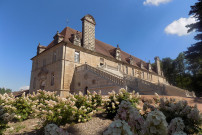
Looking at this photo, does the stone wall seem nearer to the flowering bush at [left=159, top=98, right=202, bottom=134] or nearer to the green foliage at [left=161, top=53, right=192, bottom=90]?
the flowering bush at [left=159, top=98, right=202, bottom=134]

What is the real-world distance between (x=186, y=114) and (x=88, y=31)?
A: 20.3 metres

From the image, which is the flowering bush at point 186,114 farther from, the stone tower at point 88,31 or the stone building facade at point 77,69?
the stone tower at point 88,31

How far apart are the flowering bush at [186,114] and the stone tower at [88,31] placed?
1804 cm

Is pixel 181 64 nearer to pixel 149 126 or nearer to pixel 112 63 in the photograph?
pixel 112 63

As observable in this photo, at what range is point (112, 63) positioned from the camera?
82.3ft

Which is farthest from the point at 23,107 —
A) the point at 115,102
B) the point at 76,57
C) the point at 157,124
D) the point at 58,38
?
the point at 58,38

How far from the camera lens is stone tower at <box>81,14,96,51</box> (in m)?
21.4

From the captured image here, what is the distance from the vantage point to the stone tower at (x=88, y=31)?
21.4 metres

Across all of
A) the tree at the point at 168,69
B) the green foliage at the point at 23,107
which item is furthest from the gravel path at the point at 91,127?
the tree at the point at 168,69

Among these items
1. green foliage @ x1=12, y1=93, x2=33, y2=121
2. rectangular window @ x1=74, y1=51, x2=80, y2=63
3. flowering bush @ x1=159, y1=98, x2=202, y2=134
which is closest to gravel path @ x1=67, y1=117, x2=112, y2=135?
flowering bush @ x1=159, y1=98, x2=202, y2=134

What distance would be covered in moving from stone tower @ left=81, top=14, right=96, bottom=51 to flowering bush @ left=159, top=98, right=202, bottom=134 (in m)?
18.0

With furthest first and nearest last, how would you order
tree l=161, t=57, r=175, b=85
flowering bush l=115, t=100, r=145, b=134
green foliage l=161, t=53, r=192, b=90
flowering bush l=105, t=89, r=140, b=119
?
tree l=161, t=57, r=175, b=85 → green foliage l=161, t=53, r=192, b=90 → flowering bush l=105, t=89, r=140, b=119 → flowering bush l=115, t=100, r=145, b=134

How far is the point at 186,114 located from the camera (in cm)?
376

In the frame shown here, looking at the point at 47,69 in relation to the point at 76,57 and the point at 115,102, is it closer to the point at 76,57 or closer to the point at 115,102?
the point at 76,57
